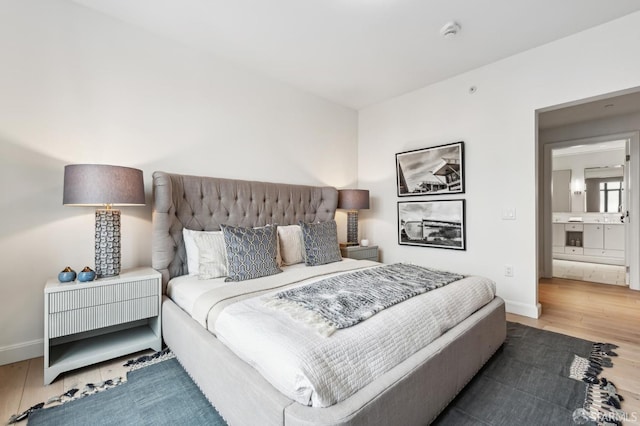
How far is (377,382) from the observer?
113cm

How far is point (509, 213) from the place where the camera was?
3033 millimetres

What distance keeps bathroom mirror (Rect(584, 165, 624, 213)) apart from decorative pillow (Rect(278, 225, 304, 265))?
7297mm

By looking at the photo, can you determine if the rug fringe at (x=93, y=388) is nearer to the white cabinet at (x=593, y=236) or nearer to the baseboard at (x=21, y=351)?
the baseboard at (x=21, y=351)

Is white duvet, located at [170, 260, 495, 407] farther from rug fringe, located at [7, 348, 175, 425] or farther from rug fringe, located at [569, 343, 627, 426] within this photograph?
rug fringe, located at [569, 343, 627, 426]

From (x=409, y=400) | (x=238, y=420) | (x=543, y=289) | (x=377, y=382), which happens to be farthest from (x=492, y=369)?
(x=543, y=289)

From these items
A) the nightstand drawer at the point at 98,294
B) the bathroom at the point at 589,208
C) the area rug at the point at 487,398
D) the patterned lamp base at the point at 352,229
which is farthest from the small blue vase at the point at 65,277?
the bathroom at the point at 589,208

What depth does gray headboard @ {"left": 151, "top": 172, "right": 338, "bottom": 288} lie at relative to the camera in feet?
7.74

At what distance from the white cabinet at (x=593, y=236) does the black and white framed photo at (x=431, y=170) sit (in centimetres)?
515

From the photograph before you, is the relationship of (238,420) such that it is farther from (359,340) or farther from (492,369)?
(492,369)

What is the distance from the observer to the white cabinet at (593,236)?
614cm

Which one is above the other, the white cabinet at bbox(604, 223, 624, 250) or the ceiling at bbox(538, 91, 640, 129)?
the ceiling at bbox(538, 91, 640, 129)

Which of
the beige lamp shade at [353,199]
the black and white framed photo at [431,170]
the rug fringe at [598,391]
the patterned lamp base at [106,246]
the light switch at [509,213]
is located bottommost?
the rug fringe at [598,391]

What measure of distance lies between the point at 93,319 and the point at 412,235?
3.35 metres

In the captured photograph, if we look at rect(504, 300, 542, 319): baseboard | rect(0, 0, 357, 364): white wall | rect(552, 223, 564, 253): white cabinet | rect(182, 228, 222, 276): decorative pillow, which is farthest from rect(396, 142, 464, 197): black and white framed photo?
rect(552, 223, 564, 253): white cabinet
